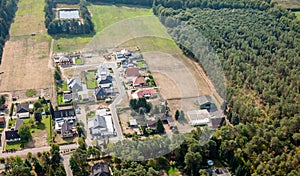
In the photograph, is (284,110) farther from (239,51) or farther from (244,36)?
(244,36)

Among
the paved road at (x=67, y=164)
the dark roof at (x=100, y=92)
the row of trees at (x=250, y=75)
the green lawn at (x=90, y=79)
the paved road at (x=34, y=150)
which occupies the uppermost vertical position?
the row of trees at (x=250, y=75)

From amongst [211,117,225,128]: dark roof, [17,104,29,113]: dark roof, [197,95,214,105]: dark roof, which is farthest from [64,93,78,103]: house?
[211,117,225,128]: dark roof

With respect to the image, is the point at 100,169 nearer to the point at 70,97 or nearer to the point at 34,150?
the point at 34,150

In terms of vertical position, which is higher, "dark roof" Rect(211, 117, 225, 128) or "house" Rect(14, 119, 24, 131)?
Answer: "dark roof" Rect(211, 117, 225, 128)

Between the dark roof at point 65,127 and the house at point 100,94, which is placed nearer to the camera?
the dark roof at point 65,127

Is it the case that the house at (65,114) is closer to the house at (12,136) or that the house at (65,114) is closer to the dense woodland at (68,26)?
the house at (12,136)

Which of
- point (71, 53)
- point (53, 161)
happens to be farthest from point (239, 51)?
point (53, 161)

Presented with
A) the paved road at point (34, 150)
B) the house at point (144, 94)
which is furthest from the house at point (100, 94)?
the paved road at point (34, 150)

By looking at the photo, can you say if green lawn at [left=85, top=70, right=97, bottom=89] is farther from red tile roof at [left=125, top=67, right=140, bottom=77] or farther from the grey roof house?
the grey roof house
